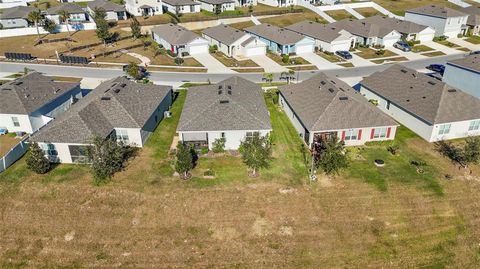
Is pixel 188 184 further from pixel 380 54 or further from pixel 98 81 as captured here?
pixel 380 54

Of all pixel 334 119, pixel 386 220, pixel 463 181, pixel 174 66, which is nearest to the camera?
pixel 386 220

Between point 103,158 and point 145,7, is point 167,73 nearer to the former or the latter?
point 103,158

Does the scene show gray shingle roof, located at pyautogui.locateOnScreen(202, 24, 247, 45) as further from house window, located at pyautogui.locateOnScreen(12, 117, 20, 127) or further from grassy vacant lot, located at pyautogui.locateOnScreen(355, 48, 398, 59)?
house window, located at pyautogui.locateOnScreen(12, 117, 20, 127)

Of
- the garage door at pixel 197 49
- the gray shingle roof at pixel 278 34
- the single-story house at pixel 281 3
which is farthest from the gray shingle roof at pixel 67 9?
the single-story house at pixel 281 3

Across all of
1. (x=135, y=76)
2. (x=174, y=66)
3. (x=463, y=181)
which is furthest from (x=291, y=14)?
(x=463, y=181)

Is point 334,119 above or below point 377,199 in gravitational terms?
above
